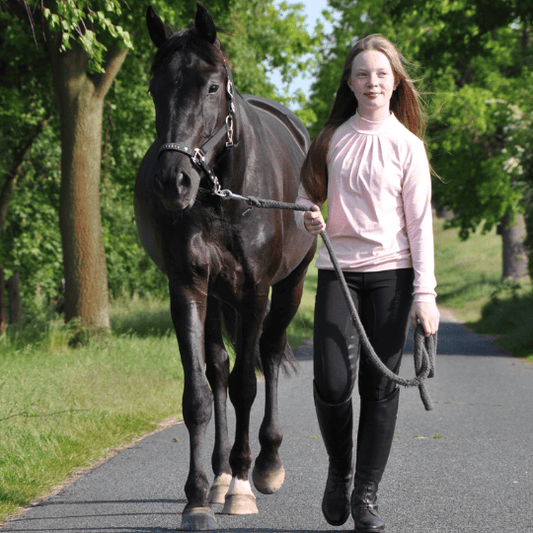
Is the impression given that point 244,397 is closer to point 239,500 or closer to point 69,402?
point 239,500

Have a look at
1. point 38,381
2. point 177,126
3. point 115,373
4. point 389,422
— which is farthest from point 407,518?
point 115,373

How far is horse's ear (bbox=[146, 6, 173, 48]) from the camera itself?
380 cm

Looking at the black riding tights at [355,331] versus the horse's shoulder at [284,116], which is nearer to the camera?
the black riding tights at [355,331]

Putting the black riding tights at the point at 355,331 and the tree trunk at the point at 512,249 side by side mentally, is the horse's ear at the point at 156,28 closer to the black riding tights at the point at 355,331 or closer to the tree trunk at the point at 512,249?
the black riding tights at the point at 355,331

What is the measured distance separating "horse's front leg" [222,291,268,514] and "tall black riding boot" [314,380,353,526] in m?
0.75

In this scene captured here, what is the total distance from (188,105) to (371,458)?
185cm

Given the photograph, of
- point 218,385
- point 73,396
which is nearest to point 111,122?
point 73,396

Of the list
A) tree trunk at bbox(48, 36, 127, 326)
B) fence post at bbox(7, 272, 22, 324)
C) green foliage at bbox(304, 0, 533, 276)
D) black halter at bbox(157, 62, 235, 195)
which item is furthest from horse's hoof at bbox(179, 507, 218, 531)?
green foliage at bbox(304, 0, 533, 276)

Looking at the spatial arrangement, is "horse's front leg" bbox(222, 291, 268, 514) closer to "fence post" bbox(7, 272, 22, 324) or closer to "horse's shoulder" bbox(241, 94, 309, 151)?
"horse's shoulder" bbox(241, 94, 309, 151)

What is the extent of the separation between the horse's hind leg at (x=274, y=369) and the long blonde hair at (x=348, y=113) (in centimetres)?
167

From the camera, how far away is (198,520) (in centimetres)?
361

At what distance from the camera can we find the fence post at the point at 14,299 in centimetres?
1802

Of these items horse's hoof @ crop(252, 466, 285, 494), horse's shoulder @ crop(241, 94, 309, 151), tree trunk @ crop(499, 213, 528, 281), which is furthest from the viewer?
tree trunk @ crop(499, 213, 528, 281)

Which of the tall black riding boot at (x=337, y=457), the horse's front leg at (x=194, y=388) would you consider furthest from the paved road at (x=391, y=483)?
the tall black riding boot at (x=337, y=457)
